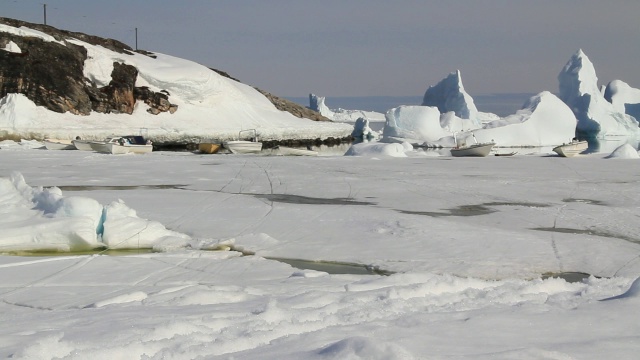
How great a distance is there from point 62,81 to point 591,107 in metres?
49.9

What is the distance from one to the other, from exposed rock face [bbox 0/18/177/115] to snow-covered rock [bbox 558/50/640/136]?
4164cm

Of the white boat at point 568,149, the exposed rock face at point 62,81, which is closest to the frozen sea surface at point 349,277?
the white boat at point 568,149

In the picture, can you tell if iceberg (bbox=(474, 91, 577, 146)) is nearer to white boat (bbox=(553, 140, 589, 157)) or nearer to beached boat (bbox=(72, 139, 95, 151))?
white boat (bbox=(553, 140, 589, 157))

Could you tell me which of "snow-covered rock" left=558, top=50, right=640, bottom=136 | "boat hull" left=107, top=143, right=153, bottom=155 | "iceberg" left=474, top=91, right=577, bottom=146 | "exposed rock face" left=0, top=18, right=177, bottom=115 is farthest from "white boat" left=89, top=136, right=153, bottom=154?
"snow-covered rock" left=558, top=50, right=640, bottom=136

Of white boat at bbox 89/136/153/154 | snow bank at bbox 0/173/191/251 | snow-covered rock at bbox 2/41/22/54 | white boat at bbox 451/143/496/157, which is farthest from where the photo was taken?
snow-covered rock at bbox 2/41/22/54

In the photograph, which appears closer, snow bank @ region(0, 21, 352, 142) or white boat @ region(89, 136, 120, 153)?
white boat @ region(89, 136, 120, 153)

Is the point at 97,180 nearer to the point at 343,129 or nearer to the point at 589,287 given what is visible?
the point at 589,287

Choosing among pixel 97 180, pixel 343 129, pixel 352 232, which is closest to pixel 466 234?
pixel 352 232

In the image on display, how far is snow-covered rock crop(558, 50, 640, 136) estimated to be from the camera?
7088 centimetres

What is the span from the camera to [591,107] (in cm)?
7044

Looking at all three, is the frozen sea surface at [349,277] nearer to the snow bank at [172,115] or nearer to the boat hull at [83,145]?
the boat hull at [83,145]

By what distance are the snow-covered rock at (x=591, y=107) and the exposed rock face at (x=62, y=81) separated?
41641mm

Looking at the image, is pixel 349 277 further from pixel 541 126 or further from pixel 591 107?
pixel 591 107

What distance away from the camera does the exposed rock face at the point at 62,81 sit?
49281mm
